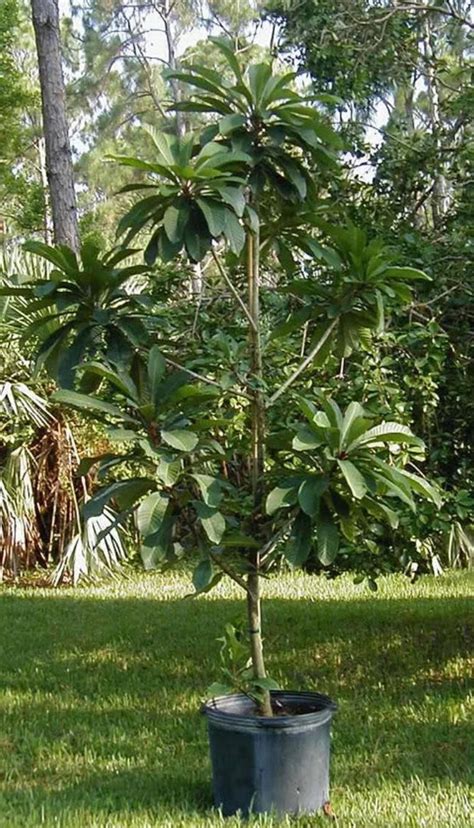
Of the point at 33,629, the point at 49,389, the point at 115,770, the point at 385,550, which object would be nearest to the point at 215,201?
the point at 385,550

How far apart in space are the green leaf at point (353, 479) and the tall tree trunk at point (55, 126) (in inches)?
308

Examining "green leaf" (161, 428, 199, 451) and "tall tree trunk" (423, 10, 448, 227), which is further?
"tall tree trunk" (423, 10, 448, 227)

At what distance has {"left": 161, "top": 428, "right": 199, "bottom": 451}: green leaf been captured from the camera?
10.7 feet

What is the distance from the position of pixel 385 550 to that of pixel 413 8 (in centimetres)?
336

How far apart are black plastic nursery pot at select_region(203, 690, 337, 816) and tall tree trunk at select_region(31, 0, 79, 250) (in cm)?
769

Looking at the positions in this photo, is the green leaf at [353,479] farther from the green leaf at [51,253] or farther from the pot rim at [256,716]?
the green leaf at [51,253]

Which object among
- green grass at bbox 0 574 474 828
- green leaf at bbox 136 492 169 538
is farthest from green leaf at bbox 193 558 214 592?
green grass at bbox 0 574 474 828

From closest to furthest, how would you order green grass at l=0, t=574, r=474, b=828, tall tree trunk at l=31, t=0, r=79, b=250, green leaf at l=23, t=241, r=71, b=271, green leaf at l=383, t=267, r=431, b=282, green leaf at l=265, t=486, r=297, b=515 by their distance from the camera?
green leaf at l=265, t=486, r=297, b=515 → green leaf at l=23, t=241, r=71, b=271 → green leaf at l=383, t=267, r=431, b=282 → green grass at l=0, t=574, r=474, b=828 → tall tree trunk at l=31, t=0, r=79, b=250

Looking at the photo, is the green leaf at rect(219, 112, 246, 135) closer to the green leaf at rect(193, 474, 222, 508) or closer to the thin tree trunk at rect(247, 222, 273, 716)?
the thin tree trunk at rect(247, 222, 273, 716)

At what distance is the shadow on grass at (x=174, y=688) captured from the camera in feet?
14.7

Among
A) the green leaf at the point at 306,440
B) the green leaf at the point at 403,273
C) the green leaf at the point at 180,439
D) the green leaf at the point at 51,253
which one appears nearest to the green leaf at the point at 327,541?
the green leaf at the point at 306,440

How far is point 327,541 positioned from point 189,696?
2981 millimetres

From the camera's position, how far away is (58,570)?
1049cm

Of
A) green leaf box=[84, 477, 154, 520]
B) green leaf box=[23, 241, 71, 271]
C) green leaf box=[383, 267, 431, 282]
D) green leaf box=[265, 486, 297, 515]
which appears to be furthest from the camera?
green leaf box=[383, 267, 431, 282]
